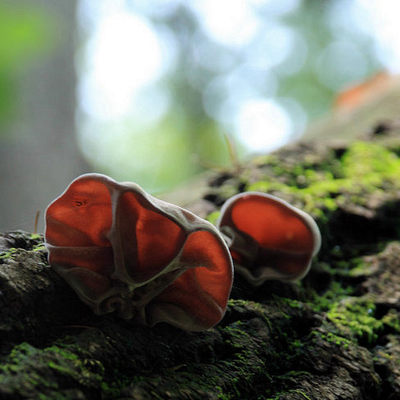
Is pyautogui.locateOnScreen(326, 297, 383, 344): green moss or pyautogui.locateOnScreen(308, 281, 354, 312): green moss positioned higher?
pyautogui.locateOnScreen(308, 281, 354, 312): green moss

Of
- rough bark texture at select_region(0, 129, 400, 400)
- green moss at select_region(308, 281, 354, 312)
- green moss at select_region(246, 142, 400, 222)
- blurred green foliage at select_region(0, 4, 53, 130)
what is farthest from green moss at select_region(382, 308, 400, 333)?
blurred green foliage at select_region(0, 4, 53, 130)

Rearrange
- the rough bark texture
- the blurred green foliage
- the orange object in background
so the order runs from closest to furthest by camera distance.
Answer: the rough bark texture → the blurred green foliage → the orange object in background

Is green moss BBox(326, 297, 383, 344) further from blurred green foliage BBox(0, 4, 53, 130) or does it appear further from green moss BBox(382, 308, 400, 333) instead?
blurred green foliage BBox(0, 4, 53, 130)

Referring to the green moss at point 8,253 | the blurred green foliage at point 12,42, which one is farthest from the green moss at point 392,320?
the blurred green foliage at point 12,42

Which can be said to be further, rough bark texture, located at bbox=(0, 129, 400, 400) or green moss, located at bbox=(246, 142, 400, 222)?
green moss, located at bbox=(246, 142, 400, 222)

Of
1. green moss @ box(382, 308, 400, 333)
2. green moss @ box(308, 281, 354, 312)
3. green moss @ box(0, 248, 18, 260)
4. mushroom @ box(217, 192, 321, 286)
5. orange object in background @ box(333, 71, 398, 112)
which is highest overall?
orange object in background @ box(333, 71, 398, 112)

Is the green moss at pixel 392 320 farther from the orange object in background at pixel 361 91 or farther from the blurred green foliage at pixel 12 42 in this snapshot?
the orange object in background at pixel 361 91

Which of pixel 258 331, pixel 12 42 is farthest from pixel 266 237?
pixel 12 42
